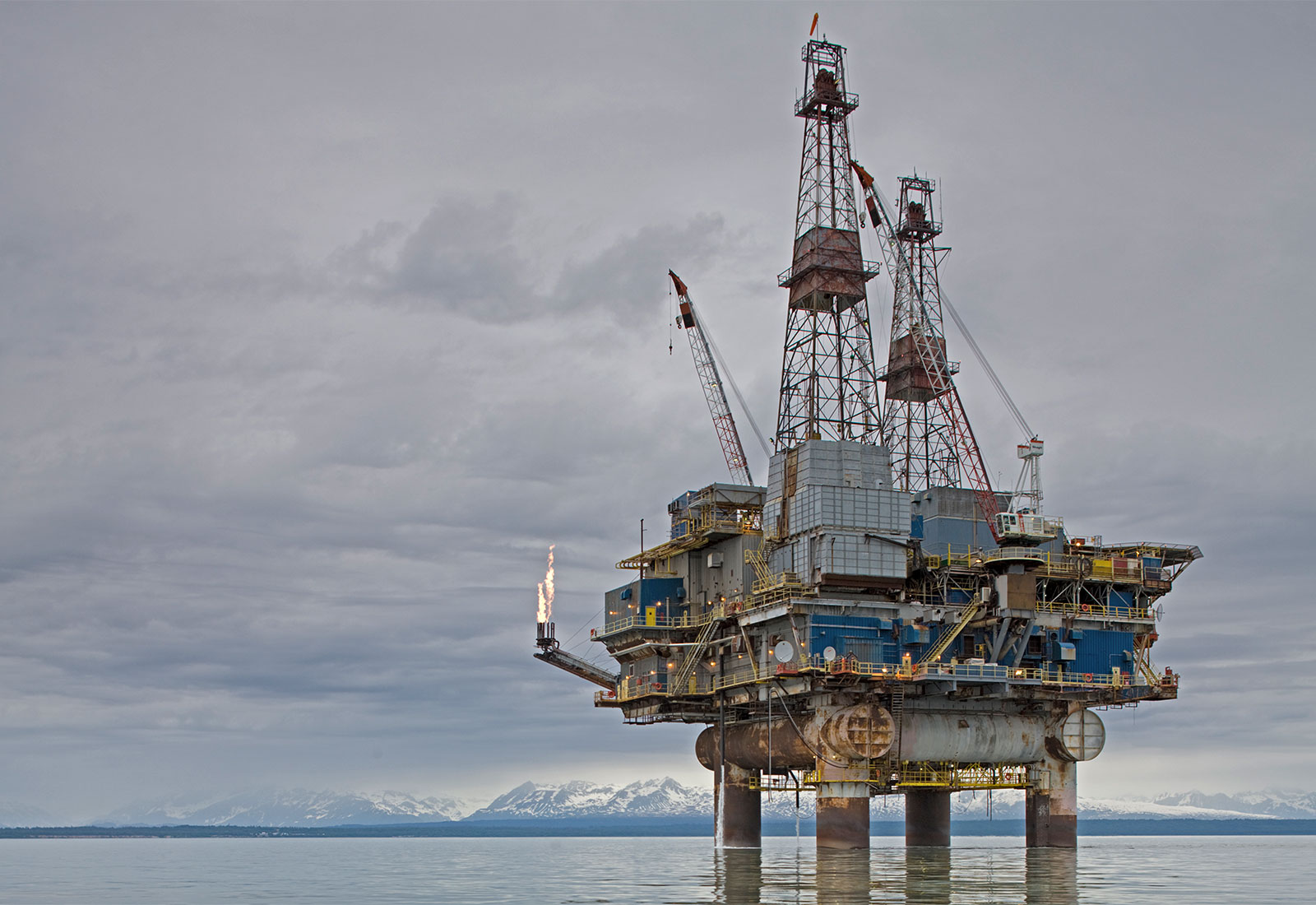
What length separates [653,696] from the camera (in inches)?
3450

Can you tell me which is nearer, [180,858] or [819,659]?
[819,659]

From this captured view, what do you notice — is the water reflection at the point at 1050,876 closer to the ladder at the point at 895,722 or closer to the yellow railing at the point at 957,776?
the yellow railing at the point at 957,776

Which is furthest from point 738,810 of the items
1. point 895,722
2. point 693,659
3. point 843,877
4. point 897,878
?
point 843,877

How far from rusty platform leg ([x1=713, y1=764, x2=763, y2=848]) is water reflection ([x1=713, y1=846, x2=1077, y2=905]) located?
525 cm

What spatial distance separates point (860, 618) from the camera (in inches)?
2933

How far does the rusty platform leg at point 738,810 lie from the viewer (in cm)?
9012

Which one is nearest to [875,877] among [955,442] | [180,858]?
[955,442]

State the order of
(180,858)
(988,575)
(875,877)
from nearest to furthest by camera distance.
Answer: (875,877)
(988,575)
(180,858)

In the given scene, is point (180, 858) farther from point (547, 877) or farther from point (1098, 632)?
point (1098, 632)

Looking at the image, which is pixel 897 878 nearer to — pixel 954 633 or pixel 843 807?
pixel 843 807

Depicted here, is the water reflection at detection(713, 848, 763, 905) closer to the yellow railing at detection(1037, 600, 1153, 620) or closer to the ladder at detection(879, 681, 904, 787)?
the ladder at detection(879, 681, 904, 787)

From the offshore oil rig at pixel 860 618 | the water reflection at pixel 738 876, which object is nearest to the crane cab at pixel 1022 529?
the offshore oil rig at pixel 860 618

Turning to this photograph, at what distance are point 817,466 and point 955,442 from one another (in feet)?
88.1

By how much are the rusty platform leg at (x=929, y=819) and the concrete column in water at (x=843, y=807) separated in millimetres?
20776
